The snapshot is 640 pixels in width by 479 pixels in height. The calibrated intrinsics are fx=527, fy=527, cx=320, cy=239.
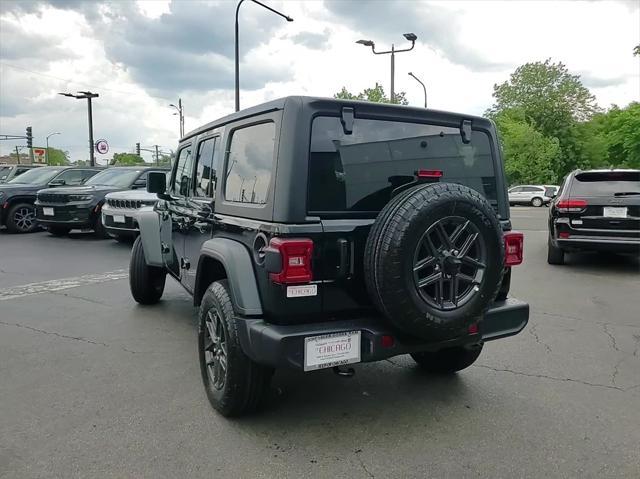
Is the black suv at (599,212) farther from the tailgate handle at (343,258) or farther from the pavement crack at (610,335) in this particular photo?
the tailgate handle at (343,258)

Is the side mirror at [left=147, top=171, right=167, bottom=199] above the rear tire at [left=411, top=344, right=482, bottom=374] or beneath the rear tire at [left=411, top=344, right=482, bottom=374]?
above

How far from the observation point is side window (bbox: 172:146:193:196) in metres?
4.44

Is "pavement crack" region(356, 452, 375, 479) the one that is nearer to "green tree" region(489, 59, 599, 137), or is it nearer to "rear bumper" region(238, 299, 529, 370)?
"rear bumper" region(238, 299, 529, 370)

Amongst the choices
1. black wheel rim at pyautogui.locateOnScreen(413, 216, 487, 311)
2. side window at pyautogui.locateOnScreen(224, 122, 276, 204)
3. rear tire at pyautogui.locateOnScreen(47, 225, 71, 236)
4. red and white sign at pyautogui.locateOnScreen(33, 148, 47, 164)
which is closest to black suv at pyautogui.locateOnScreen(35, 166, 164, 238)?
rear tire at pyautogui.locateOnScreen(47, 225, 71, 236)

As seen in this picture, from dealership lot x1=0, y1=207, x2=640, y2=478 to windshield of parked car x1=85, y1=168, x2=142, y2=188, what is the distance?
699 centimetres

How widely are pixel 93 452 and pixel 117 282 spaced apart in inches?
188

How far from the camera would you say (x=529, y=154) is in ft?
149

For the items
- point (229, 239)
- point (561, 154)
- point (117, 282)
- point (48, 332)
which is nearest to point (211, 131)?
point (229, 239)

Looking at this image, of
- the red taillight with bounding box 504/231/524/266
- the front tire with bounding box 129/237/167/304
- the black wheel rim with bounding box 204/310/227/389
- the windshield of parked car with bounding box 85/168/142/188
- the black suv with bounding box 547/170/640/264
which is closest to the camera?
the black wheel rim with bounding box 204/310/227/389

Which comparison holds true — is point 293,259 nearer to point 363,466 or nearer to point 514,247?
point 363,466

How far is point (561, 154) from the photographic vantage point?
4894 cm

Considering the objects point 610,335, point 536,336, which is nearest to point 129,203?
point 536,336

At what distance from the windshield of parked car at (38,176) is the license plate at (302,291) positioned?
1331cm

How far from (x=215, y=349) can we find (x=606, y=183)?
7008mm
